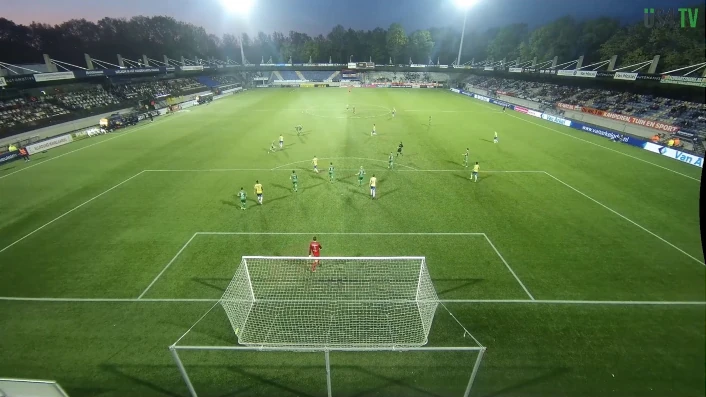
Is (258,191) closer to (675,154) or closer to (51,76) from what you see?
(675,154)

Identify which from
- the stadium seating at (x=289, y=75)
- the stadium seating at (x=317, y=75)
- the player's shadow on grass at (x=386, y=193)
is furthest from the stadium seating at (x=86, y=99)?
the stadium seating at (x=317, y=75)

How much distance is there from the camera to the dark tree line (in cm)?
5147

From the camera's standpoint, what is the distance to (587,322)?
457 inches

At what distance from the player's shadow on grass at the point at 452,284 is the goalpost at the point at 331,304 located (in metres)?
0.81

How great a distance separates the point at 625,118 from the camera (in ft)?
121

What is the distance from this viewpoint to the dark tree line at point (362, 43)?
51.5 m

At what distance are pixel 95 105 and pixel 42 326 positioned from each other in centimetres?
4588

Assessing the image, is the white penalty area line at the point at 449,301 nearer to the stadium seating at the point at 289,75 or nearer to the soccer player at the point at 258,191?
the soccer player at the point at 258,191

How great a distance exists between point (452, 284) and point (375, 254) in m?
3.60

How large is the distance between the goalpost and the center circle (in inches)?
1388

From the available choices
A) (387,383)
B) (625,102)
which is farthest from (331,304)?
(625,102)

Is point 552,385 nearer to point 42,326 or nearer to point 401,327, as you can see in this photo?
point 401,327

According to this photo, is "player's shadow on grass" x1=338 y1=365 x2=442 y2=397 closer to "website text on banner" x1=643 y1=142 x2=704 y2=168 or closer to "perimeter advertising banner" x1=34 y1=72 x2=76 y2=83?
"website text on banner" x1=643 y1=142 x2=704 y2=168

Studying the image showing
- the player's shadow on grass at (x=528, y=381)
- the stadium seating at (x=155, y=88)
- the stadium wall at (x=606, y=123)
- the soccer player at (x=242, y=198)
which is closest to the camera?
the player's shadow on grass at (x=528, y=381)
